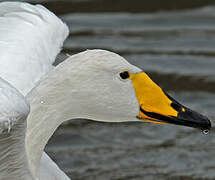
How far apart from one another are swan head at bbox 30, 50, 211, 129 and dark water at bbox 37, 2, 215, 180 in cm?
178

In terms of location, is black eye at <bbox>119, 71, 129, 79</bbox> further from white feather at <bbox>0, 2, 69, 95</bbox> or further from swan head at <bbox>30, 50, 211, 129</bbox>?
white feather at <bbox>0, 2, 69, 95</bbox>

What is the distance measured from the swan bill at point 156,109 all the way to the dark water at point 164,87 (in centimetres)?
178

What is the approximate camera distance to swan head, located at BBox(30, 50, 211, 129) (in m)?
4.51

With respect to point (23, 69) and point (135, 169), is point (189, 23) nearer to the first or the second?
point (135, 169)

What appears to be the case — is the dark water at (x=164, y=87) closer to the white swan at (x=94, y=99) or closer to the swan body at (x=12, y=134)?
the white swan at (x=94, y=99)

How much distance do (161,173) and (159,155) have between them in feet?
1.06

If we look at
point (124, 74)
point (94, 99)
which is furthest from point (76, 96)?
point (124, 74)

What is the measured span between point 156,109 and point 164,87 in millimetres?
3267

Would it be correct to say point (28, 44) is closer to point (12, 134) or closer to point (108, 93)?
point (108, 93)

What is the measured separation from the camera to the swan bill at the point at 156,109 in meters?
4.67

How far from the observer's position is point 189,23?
9680 mm

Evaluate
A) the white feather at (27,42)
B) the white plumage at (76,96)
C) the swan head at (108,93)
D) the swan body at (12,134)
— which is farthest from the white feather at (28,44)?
the swan body at (12,134)

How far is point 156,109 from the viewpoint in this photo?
4695 mm

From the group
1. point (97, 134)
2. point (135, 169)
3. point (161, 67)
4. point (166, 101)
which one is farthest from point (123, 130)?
point (166, 101)
